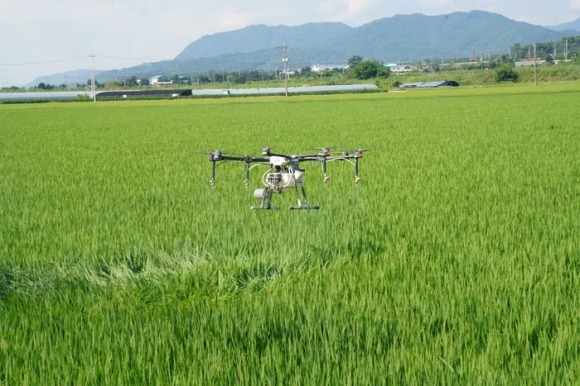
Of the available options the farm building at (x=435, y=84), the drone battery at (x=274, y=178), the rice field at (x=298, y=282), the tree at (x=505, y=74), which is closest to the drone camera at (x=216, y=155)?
the drone battery at (x=274, y=178)

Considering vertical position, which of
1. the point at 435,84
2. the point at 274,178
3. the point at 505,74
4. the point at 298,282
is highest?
the point at 274,178

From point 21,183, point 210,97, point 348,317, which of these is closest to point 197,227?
point 348,317

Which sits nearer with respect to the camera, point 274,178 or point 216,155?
point 274,178

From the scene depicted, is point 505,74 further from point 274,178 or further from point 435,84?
point 274,178

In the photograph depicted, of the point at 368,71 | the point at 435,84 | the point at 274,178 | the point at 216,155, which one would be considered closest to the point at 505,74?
the point at 435,84

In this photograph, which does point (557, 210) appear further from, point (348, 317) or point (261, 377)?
point (261, 377)

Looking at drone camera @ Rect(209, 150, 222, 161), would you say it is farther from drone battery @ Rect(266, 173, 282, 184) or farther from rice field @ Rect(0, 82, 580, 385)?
rice field @ Rect(0, 82, 580, 385)
